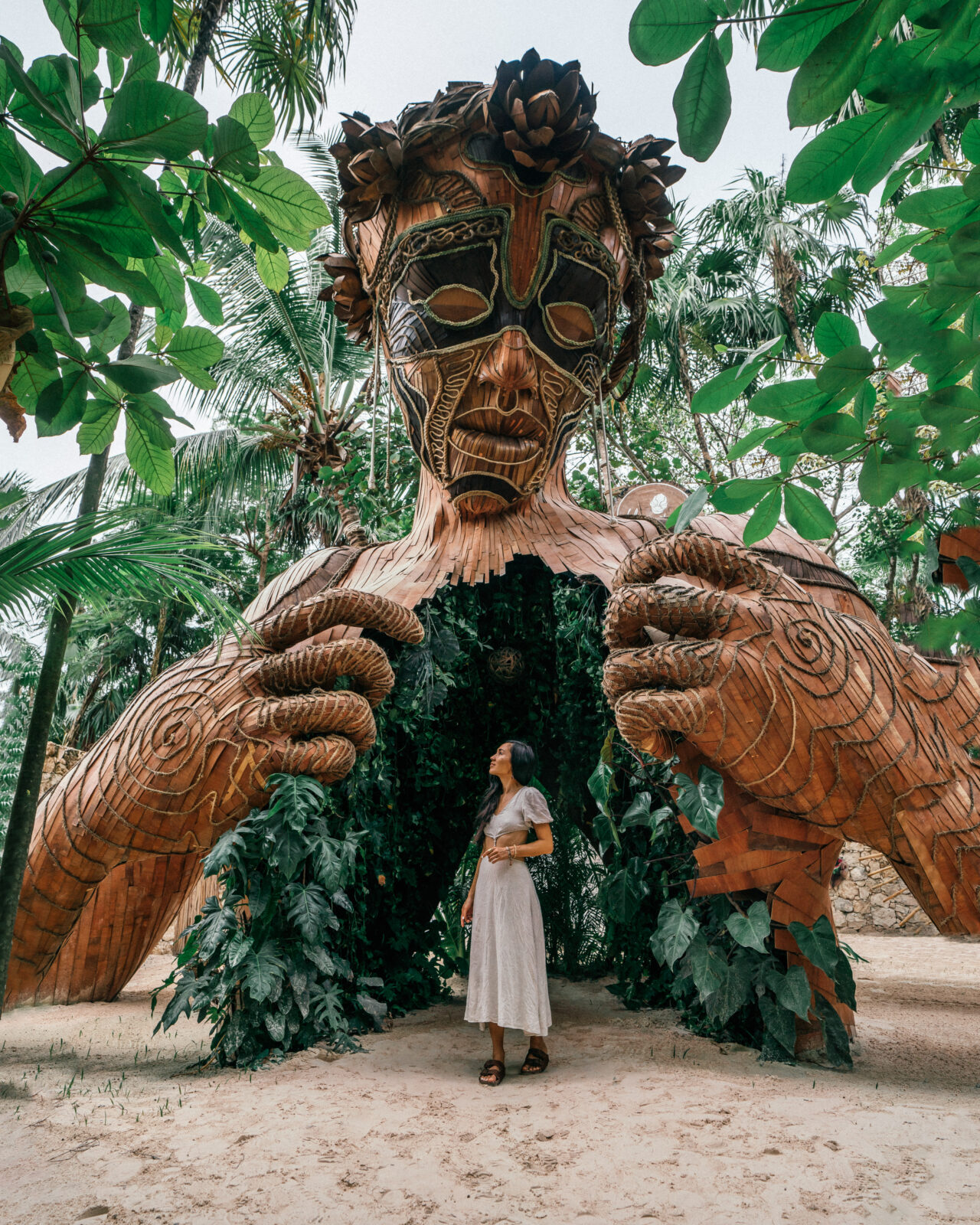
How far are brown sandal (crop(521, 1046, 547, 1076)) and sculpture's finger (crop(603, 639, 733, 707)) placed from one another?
4.40 ft

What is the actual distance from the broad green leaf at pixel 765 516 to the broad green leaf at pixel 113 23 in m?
1.16

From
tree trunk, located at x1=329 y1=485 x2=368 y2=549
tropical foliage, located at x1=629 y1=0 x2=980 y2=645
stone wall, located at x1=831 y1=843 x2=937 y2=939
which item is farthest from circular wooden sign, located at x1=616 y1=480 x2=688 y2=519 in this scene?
stone wall, located at x1=831 y1=843 x2=937 y2=939

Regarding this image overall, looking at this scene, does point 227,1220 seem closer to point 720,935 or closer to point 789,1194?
point 789,1194

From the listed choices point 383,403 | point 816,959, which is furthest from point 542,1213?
point 383,403

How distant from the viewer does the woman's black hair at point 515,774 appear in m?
3.38

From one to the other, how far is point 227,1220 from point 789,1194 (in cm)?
124

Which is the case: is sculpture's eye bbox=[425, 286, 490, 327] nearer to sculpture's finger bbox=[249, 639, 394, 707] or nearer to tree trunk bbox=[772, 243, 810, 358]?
sculpture's finger bbox=[249, 639, 394, 707]

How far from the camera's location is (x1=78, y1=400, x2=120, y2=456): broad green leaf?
1.51 metres

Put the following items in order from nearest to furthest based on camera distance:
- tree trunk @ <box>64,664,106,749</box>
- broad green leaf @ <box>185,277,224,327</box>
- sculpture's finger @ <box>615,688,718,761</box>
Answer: broad green leaf @ <box>185,277,224,327</box> < sculpture's finger @ <box>615,688,718,761</box> < tree trunk @ <box>64,664,106,749</box>

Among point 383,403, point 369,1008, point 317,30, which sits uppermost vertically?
point 317,30

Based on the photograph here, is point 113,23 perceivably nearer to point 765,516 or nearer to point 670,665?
point 765,516

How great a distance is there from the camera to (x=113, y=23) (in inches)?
42.3

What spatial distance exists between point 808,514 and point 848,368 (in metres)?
0.32

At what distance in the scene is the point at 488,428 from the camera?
375cm
